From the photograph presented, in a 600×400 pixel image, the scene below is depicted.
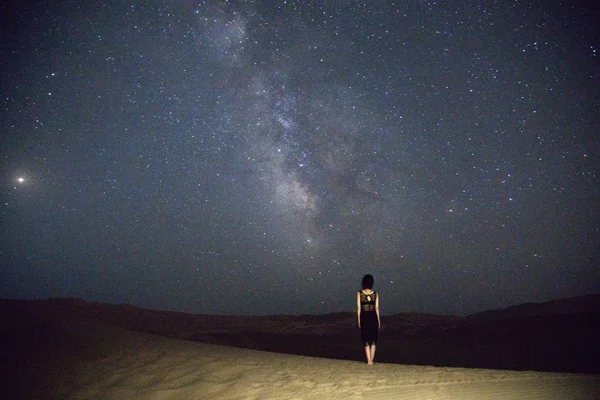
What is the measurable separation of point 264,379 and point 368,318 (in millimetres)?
2980

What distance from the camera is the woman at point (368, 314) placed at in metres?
8.51

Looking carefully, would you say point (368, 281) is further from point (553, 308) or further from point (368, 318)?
point (553, 308)

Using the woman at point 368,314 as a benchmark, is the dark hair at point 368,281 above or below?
Result: above

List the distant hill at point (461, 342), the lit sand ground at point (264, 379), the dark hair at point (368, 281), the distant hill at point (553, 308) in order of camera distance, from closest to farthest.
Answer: the lit sand ground at point (264, 379)
the dark hair at point (368, 281)
the distant hill at point (461, 342)
the distant hill at point (553, 308)

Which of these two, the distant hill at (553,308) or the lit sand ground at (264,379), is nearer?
the lit sand ground at (264,379)

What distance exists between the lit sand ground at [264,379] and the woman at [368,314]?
64cm

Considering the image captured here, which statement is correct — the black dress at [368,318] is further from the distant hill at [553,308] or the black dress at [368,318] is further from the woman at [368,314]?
the distant hill at [553,308]

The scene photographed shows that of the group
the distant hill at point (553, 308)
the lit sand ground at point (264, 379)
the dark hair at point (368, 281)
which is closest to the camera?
the lit sand ground at point (264, 379)

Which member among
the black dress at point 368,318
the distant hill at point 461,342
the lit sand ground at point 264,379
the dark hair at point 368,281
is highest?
the dark hair at point 368,281

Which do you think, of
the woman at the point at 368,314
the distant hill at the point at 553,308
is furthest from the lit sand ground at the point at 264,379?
the distant hill at the point at 553,308

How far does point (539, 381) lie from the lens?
592 cm

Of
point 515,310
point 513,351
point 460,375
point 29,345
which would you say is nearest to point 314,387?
point 460,375

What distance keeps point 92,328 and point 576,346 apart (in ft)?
65.5

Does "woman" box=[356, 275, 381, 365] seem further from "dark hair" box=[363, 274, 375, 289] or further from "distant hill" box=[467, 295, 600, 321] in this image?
"distant hill" box=[467, 295, 600, 321]
